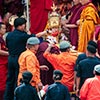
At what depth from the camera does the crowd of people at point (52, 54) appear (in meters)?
13.2

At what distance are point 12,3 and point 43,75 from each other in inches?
128

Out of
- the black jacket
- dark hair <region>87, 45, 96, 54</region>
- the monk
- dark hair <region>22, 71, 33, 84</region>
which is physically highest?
the monk

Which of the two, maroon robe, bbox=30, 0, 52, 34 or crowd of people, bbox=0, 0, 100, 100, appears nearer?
crowd of people, bbox=0, 0, 100, 100

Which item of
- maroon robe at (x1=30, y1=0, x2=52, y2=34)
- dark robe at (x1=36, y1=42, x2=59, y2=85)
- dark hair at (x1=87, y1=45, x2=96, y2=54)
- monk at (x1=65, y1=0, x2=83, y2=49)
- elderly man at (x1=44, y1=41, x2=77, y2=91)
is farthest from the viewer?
maroon robe at (x1=30, y1=0, x2=52, y2=34)

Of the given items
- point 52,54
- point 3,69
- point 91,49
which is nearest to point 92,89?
point 91,49

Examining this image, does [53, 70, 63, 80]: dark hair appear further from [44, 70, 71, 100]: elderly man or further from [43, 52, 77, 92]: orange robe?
[43, 52, 77, 92]: orange robe

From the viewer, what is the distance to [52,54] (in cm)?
1448

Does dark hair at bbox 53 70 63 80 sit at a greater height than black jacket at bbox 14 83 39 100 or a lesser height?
greater

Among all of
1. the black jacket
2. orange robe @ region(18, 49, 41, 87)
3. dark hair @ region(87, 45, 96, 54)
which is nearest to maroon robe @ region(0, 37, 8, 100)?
orange robe @ region(18, 49, 41, 87)

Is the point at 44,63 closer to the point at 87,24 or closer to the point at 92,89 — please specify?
the point at 87,24

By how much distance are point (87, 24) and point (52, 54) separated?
1177 millimetres

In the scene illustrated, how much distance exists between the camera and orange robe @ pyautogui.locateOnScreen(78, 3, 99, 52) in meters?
15.2

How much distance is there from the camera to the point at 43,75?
14.9 metres

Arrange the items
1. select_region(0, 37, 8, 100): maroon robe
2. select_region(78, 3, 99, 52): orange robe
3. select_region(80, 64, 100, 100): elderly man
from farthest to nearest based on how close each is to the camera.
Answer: select_region(0, 37, 8, 100): maroon robe
select_region(78, 3, 99, 52): orange robe
select_region(80, 64, 100, 100): elderly man
